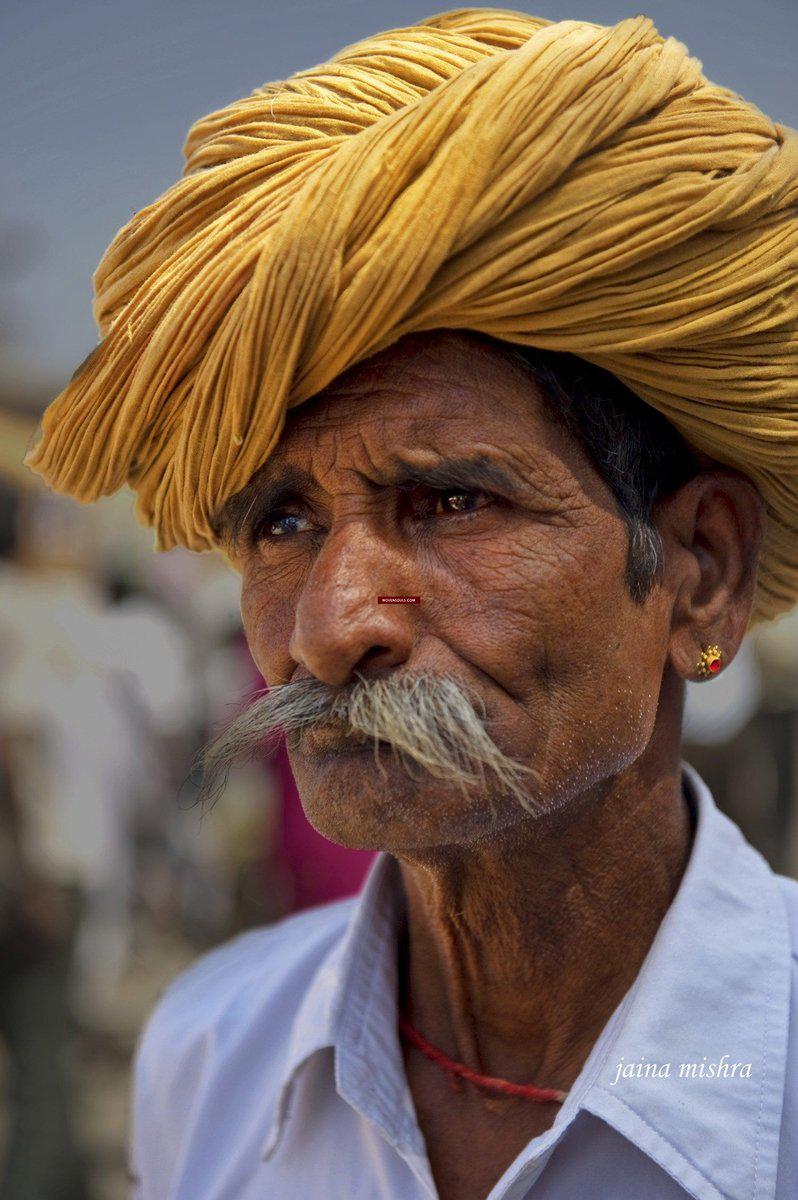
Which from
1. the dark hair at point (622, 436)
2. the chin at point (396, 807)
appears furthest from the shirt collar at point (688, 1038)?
the dark hair at point (622, 436)

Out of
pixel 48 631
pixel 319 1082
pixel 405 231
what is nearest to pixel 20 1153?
pixel 48 631

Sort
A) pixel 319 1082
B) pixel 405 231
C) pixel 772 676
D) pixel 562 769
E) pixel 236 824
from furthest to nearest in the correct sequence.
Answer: pixel 772 676
pixel 236 824
pixel 319 1082
pixel 562 769
pixel 405 231

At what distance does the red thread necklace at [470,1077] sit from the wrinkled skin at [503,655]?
21 millimetres

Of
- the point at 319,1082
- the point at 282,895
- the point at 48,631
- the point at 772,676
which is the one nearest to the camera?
the point at 319,1082

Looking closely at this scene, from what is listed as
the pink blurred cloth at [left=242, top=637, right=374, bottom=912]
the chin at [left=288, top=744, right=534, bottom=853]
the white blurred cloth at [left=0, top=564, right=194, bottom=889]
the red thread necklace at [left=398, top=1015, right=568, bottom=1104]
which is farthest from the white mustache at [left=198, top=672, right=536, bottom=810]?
the white blurred cloth at [left=0, top=564, right=194, bottom=889]

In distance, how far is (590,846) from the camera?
2.30m

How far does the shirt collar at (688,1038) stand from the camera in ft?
6.73

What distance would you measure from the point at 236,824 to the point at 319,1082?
173 inches

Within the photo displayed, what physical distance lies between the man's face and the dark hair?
25 millimetres

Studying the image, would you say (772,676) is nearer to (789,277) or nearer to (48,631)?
(48,631)

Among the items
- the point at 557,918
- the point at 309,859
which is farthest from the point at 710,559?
the point at 309,859

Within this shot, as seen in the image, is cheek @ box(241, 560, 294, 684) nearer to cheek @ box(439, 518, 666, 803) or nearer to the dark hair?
cheek @ box(439, 518, 666, 803)

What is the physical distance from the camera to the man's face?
6.74ft

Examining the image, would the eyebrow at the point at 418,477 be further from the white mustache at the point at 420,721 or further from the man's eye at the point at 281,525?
the white mustache at the point at 420,721
